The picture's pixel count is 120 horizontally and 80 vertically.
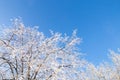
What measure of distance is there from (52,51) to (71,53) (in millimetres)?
1593

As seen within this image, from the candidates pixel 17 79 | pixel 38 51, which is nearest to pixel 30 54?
pixel 38 51

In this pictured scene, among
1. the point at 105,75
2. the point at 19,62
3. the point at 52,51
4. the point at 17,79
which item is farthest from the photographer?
the point at 105,75

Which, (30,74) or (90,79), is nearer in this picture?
(30,74)

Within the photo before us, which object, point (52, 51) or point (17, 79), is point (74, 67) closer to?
point (52, 51)

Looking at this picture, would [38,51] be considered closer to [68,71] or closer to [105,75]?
[68,71]

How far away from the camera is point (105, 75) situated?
24.5m

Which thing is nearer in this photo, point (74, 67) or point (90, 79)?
point (74, 67)

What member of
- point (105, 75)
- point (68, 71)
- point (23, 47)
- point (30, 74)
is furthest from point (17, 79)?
point (105, 75)

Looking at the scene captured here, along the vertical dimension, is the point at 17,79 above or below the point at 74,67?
below

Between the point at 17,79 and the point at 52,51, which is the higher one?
the point at 52,51

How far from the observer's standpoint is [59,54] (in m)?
17.0

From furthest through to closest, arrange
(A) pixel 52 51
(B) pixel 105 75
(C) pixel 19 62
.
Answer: (B) pixel 105 75 < (A) pixel 52 51 < (C) pixel 19 62

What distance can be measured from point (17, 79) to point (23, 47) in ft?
8.13

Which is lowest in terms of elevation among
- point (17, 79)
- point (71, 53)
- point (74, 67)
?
point (17, 79)
